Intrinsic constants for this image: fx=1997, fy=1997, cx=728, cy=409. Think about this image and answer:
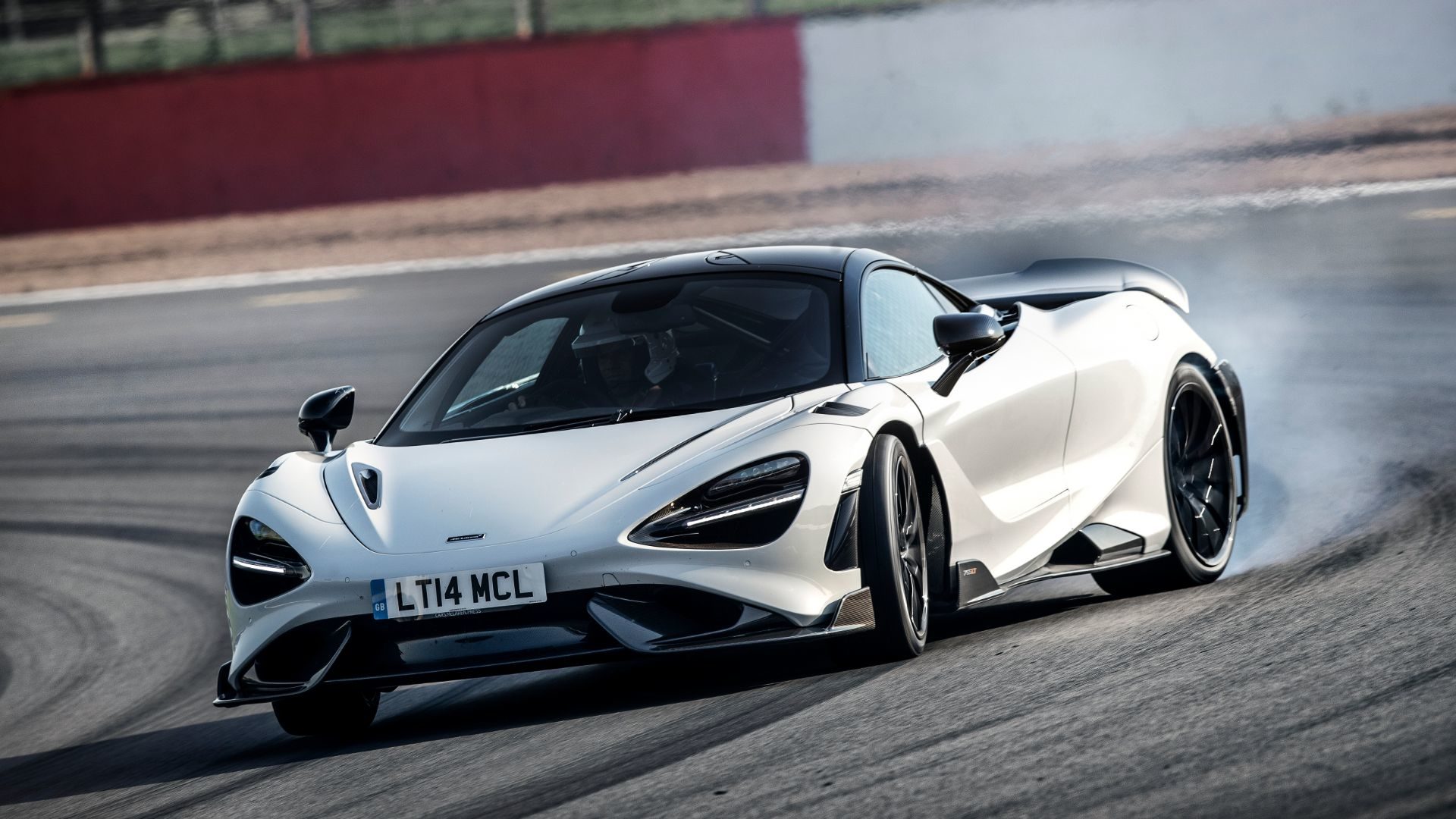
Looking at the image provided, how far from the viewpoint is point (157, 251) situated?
70.3ft

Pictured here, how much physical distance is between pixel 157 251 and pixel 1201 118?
431 inches

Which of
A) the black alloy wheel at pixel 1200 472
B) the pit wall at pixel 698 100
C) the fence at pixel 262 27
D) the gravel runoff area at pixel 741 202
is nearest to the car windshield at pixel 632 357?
the black alloy wheel at pixel 1200 472

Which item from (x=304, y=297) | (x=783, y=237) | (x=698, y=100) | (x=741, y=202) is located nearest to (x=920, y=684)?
(x=783, y=237)

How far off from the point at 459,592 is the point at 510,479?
423 millimetres

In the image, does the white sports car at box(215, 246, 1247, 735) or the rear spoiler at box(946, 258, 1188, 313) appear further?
the rear spoiler at box(946, 258, 1188, 313)

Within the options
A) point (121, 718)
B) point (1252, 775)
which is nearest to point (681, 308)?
point (121, 718)

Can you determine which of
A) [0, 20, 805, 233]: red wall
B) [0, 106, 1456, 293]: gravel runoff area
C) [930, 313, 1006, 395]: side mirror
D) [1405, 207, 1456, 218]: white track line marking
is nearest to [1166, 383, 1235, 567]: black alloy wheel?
[930, 313, 1006, 395]: side mirror

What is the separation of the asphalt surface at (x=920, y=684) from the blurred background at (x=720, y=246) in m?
0.02

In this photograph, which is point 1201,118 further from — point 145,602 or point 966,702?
point 966,702

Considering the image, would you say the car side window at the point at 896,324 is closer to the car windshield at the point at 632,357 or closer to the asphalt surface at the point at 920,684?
the car windshield at the point at 632,357

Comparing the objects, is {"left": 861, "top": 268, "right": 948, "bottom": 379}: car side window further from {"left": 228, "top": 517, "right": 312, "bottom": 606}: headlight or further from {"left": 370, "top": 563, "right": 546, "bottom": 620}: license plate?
{"left": 228, "top": 517, "right": 312, "bottom": 606}: headlight

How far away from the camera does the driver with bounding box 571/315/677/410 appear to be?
5902mm

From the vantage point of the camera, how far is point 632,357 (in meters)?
6.07

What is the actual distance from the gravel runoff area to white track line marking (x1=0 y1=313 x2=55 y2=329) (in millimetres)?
1255
